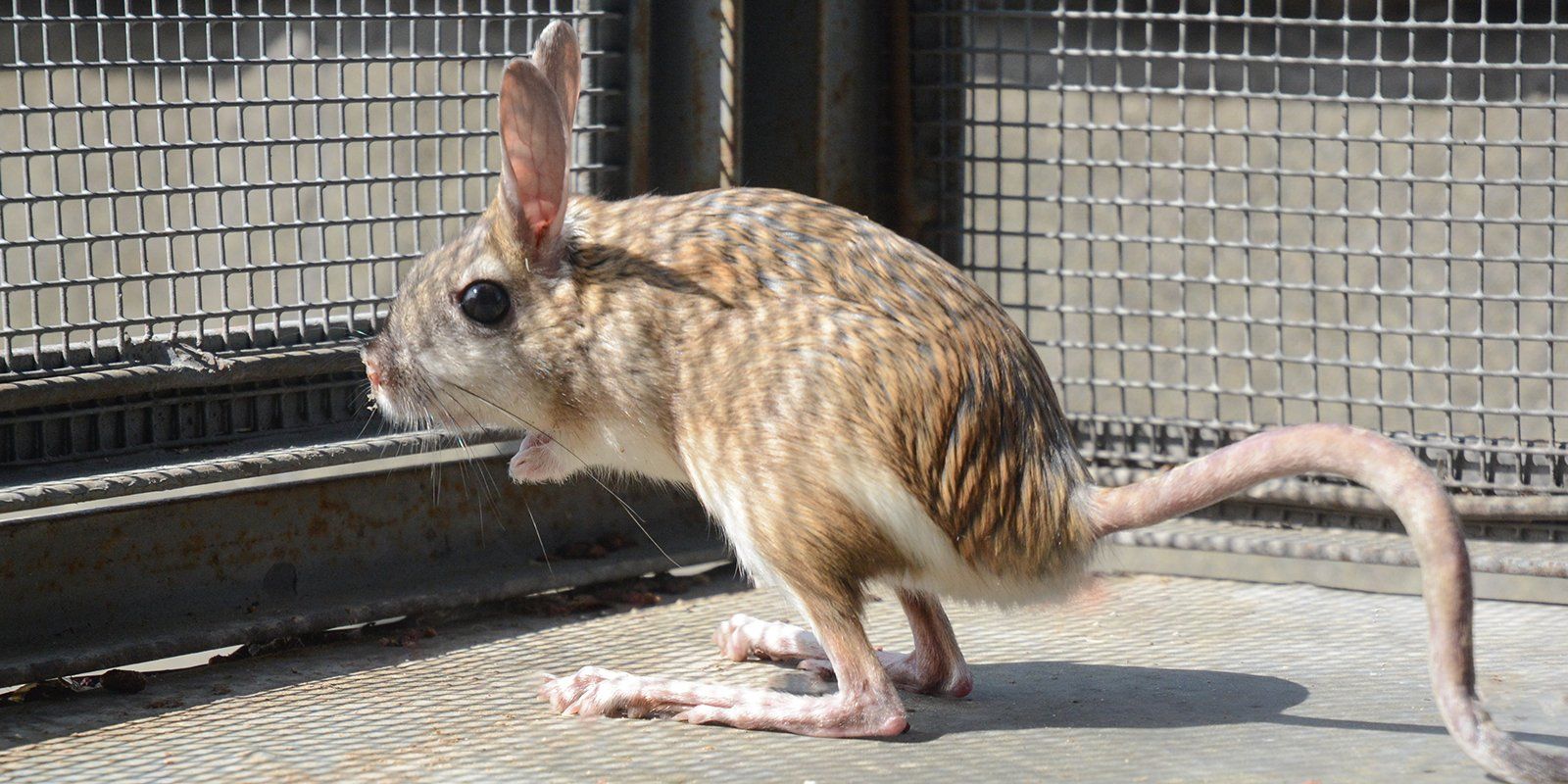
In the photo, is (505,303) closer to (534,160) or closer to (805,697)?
(534,160)

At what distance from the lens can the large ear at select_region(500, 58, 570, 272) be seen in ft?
10.2

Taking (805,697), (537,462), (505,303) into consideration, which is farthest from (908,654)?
(505,303)

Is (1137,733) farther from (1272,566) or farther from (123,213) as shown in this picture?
(123,213)

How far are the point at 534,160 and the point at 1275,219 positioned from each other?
643cm

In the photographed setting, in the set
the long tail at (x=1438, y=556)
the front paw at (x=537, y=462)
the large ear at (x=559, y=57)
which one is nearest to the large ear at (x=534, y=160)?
the large ear at (x=559, y=57)

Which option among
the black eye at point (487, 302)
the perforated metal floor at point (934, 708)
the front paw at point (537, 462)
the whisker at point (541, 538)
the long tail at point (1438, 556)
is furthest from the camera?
the whisker at point (541, 538)

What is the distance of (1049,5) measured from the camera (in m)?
7.81

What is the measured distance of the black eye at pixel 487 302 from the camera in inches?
133

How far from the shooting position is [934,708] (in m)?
3.41

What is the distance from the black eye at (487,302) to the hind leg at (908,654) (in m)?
0.88

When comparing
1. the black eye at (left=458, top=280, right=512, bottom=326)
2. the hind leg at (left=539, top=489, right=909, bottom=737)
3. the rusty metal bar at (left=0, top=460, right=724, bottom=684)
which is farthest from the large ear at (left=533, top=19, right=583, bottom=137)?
the rusty metal bar at (left=0, top=460, right=724, bottom=684)

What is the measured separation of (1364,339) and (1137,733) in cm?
529

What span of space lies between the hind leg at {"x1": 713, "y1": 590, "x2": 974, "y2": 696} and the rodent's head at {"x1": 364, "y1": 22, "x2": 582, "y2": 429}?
0.69 metres

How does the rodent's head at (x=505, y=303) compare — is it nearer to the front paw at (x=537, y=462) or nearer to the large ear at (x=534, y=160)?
the large ear at (x=534, y=160)
